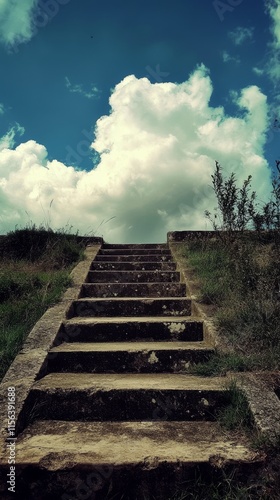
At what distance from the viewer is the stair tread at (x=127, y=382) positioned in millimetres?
2908

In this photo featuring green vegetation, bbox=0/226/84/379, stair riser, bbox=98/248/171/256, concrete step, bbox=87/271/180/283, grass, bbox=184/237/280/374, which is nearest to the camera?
grass, bbox=184/237/280/374

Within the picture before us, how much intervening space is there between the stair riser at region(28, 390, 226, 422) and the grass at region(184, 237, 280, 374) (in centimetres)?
48

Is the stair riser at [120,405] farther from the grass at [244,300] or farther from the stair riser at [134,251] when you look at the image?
the stair riser at [134,251]

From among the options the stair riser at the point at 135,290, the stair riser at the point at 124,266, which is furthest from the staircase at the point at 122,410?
the stair riser at the point at 124,266

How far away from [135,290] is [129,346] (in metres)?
1.83

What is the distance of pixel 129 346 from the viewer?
150 inches

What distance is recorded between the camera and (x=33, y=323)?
4.13 m

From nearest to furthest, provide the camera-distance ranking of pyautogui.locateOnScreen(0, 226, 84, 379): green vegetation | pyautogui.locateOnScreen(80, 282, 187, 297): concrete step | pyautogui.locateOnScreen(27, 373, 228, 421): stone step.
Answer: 1. pyautogui.locateOnScreen(27, 373, 228, 421): stone step
2. pyautogui.locateOnScreen(0, 226, 84, 379): green vegetation
3. pyautogui.locateOnScreen(80, 282, 187, 297): concrete step

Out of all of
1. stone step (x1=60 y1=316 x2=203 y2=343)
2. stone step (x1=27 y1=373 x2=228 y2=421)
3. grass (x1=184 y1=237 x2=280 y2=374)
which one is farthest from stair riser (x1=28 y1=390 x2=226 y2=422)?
stone step (x1=60 y1=316 x2=203 y2=343)

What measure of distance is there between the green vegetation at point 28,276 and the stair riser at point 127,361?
0.46 metres

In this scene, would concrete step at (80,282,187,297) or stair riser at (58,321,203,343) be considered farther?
concrete step at (80,282,187,297)

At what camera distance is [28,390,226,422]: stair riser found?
285 centimetres

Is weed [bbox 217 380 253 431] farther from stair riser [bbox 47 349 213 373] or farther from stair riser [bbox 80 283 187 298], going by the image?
stair riser [bbox 80 283 187 298]

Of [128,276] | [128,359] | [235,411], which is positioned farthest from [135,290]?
[235,411]
